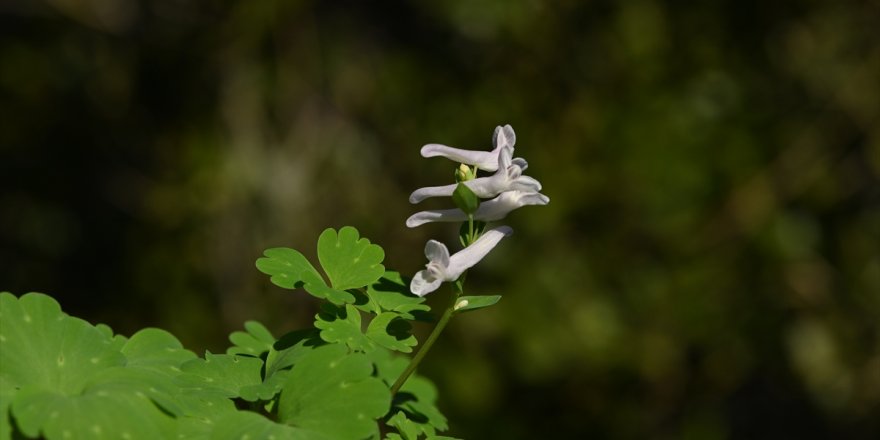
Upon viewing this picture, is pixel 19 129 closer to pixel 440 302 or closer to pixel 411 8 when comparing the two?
pixel 411 8

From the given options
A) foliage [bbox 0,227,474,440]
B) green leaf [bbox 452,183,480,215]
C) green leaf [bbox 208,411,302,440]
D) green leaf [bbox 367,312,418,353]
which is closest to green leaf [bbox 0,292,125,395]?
foliage [bbox 0,227,474,440]

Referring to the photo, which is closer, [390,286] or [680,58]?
[390,286]

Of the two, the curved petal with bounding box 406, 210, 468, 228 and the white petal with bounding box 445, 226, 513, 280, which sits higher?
the curved petal with bounding box 406, 210, 468, 228

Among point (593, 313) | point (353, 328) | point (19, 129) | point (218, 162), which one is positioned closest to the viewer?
point (353, 328)

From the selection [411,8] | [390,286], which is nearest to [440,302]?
[411,8]

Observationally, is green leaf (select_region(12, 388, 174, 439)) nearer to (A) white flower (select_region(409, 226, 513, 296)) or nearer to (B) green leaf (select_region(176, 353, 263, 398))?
(B) green leaf (select_region(176, 353, 263, 398))

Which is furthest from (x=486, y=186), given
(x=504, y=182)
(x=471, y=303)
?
(x=471, y=303)
